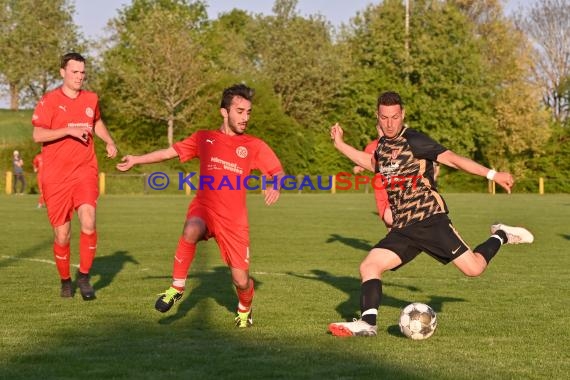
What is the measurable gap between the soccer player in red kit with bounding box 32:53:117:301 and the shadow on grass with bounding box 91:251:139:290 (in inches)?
38.8

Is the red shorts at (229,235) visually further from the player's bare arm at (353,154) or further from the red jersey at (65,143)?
the red jersey at (65,143)

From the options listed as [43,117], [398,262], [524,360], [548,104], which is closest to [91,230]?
[43,117]

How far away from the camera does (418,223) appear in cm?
759

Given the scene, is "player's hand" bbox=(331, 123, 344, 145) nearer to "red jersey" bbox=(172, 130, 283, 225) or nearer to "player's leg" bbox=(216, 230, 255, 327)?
"red jersey" bbox=(172, 130, 283, 225)

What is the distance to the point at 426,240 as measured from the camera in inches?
297

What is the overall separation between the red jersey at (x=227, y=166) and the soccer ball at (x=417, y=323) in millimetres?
1552

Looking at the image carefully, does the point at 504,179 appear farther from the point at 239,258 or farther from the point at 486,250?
the point at 239,258

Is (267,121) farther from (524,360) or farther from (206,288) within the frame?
(524,360)

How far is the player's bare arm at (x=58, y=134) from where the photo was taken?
8.88 metres

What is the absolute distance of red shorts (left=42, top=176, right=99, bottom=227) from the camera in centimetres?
946

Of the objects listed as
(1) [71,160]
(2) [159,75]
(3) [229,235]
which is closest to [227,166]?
(3) [229,235]

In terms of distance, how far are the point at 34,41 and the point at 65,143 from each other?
62.2 m

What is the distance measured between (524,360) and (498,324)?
1.63m

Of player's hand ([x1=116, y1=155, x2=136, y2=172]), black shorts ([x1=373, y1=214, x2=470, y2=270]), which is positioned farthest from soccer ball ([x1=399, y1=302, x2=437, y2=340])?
player's hand ([x1=116, y1=155, x2=136, y2=172])
